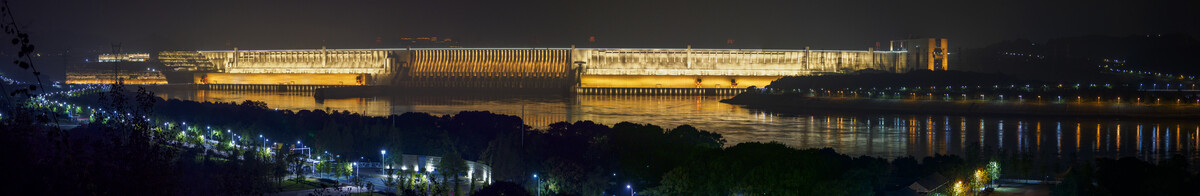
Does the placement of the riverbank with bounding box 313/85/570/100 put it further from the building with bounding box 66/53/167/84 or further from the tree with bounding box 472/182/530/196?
the tree with bounding box 472/182/530/196

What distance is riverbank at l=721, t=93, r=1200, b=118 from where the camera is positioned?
38.6 m

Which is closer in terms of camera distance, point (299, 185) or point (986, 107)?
point (299, 185)

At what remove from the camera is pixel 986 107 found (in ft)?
139

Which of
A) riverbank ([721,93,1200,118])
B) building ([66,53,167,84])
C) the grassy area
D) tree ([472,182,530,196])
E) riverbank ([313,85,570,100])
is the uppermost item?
building ([66,53,167,84])

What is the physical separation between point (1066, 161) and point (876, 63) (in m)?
51.7

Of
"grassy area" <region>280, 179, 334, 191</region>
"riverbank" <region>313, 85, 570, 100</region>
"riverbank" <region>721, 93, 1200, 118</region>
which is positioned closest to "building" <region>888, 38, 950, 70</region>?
"riverbank" <region>721, 93, 1200, 118</region>

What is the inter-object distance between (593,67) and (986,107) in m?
33.5

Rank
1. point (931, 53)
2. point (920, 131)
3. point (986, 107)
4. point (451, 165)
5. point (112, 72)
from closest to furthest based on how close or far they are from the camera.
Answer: point (451, 165)
point (920, 131)
point (986, 107)
point (931, 53)
point (112, 72)

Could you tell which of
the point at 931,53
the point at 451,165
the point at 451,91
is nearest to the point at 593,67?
the point at 451,91

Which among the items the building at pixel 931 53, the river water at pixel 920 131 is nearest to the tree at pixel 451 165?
the river water at pixel 920 131

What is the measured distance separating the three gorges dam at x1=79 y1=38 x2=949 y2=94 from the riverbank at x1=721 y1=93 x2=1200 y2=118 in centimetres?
1716

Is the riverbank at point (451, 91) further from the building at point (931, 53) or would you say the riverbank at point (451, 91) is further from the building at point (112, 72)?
the building at point (931, 53)

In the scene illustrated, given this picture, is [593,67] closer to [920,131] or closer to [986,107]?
[986,107]

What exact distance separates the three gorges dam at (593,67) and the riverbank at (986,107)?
1716 centimetres
